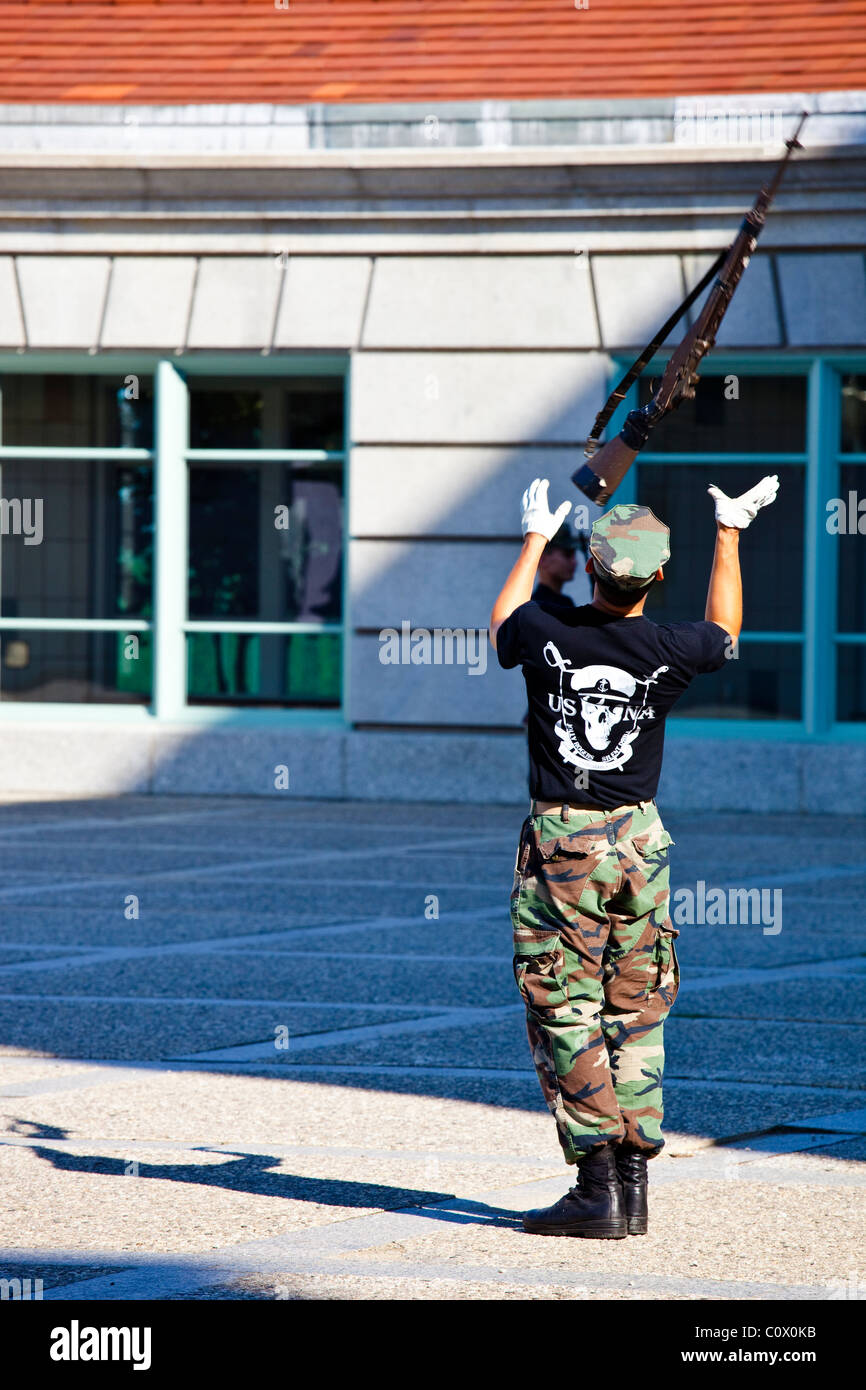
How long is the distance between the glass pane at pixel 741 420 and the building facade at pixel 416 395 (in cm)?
2

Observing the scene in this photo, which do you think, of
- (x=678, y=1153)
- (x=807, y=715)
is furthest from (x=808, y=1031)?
(x=807, y=715)

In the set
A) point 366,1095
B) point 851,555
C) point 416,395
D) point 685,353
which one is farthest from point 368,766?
point 685,353

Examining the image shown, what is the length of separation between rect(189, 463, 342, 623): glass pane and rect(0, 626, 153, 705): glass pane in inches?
26.8

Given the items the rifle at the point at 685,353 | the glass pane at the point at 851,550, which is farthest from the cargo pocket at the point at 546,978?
the glass pane at the point at 851,550

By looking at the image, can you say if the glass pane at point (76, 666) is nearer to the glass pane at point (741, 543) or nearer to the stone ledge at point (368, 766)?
the stone ledge at point (368, 766)

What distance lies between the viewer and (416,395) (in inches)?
608

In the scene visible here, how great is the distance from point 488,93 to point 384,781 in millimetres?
5440

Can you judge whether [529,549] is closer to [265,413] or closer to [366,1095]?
[366,1095]

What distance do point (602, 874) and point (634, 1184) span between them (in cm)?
77

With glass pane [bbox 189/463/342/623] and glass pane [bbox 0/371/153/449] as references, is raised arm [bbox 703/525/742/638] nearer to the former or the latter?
glass pane [bbox 189/463/342/623]

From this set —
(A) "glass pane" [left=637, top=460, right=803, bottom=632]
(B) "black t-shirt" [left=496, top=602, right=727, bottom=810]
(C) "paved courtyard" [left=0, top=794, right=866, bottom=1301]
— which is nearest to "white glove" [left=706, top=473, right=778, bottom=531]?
(B) "black t-shirt" [left=496, top=602, right=727, bottom=810]

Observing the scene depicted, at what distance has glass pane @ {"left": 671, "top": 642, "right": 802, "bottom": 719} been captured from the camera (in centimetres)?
1548

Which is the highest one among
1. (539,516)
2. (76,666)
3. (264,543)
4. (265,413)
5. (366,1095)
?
(265,413)

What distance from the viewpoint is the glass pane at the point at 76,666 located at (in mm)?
16547
